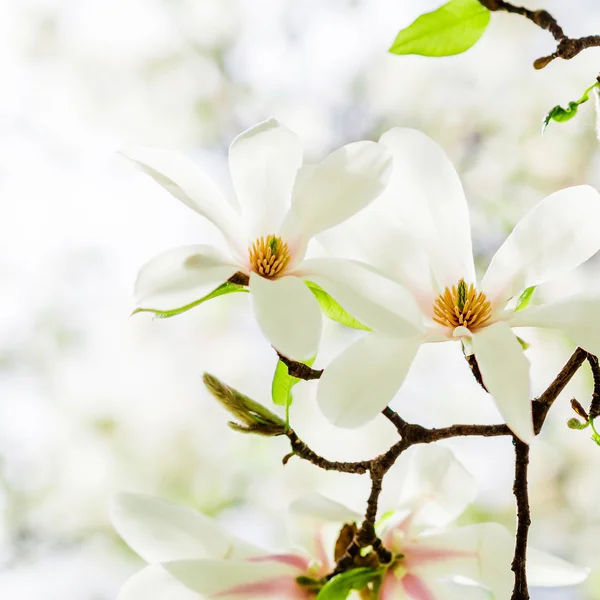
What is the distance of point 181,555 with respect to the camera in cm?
32

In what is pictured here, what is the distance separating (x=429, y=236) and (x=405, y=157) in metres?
0.04

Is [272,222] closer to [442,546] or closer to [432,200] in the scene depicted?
[432,200]

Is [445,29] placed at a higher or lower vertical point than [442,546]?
higher

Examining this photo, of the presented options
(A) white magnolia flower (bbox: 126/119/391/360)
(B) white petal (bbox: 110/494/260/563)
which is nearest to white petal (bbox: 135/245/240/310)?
(A) white magnolia flower (bbox: 126/119/391/360)

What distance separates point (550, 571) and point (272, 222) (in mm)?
199

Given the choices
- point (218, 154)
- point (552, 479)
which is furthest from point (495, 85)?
point (552, 479)

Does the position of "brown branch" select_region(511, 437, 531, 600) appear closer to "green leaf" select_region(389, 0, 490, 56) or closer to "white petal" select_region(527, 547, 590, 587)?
"white petal" select_region(527, 547, 590, 587)

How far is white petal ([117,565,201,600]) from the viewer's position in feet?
1.04

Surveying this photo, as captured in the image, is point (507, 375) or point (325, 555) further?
point (325, 555)

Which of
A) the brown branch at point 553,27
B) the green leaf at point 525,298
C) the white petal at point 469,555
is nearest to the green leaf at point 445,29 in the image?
the brown branch at point 553,27

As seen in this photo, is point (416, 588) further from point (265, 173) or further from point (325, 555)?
point (265, 173)

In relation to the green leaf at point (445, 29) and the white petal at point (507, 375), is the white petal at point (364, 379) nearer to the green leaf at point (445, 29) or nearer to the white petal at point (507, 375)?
the white petal at point (507, 375)

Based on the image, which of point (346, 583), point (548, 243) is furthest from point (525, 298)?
point (346, 583)

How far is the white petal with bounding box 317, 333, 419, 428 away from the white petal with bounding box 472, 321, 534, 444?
0.03m
